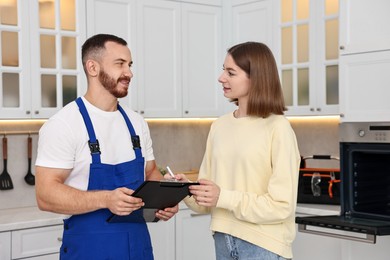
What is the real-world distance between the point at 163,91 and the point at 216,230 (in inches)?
85.2

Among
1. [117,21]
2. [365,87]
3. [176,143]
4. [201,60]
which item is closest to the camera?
[365,87]

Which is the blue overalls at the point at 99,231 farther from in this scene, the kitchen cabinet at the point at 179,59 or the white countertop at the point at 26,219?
the kitchen cabinet at the point at 179,59

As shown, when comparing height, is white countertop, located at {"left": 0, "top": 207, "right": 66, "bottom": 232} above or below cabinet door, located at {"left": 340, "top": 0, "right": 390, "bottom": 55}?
below

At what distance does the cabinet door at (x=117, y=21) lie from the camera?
13.0 ft

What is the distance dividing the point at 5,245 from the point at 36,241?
0.59 feet

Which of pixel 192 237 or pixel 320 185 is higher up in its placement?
pixel 320 185

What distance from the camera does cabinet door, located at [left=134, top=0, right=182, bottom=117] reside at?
424 cm

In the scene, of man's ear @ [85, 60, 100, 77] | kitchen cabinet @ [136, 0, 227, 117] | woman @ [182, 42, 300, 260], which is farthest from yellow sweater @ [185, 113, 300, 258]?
kitchen cabinet @ [136, 0, 227, 117]

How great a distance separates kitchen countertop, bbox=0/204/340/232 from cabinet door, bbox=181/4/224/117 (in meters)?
1.14

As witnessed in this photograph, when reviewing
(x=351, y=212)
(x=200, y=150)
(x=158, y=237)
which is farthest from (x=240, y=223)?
(x=200, y=150)

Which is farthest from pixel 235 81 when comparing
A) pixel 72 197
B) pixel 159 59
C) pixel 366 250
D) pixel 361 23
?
pixel 159 59

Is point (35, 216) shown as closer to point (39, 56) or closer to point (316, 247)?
point (39, 56)

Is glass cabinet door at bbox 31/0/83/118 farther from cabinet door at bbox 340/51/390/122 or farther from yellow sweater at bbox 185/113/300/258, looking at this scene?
yellow sweater at bbox 185/113/300/258

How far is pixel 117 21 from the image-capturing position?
4102mm
